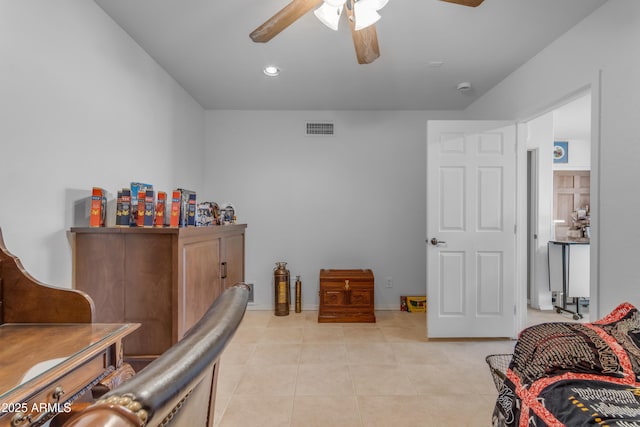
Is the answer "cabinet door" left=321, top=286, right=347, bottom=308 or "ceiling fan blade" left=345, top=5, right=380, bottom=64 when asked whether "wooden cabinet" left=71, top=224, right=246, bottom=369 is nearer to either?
"ceiling fan blade" left=345, top=5, right=380, bottom=64

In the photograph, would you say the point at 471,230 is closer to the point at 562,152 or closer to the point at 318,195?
the point at 318,195

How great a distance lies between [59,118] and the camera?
1.69 meters

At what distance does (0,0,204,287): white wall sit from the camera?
1443 millimetres

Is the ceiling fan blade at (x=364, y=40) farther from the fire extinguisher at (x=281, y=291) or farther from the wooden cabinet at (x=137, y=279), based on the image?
the fire extinguisher at (x=281, y=291)

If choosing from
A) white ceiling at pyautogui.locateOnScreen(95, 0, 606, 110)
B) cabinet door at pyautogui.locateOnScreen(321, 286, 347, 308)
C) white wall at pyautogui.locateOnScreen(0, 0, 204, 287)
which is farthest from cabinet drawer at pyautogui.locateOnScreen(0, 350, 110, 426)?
cabinet door at pyautogui.locateOnScreen(321, 286, 347, 308)

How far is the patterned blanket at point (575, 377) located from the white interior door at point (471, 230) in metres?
1.57

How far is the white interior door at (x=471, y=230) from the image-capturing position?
3043mm

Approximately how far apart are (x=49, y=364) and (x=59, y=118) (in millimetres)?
1368

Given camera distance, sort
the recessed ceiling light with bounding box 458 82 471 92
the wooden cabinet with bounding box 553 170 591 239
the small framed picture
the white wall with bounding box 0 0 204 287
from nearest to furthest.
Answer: the white wall with bounding box 0 0 204 287, the recessed ceiling light with bounding box 458 82 471 92, the wooden cabinet with bounding box 553 170 591 239, the small framed picture

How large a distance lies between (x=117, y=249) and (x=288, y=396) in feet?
4.63

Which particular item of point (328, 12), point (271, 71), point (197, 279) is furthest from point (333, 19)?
point (197, 279)

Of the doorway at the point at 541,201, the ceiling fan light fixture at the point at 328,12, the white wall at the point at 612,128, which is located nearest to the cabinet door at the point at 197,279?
the ceiling fan light fixture at the point at 328,12

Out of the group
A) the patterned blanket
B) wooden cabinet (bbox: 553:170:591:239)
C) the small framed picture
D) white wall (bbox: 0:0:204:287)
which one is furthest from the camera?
the small framed picture

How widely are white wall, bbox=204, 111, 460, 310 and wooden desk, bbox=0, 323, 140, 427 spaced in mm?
2825
